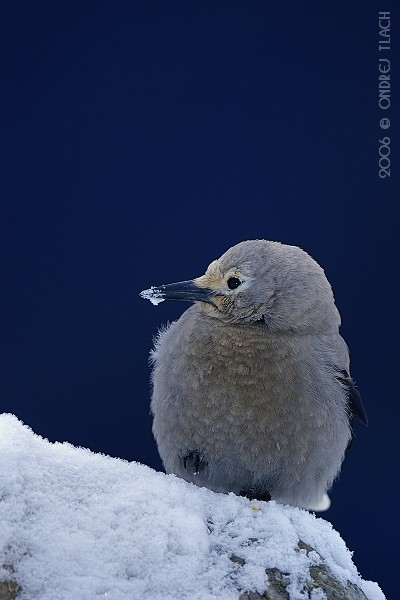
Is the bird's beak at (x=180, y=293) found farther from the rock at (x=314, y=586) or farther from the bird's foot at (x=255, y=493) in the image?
the rock at (x=314, y=586)

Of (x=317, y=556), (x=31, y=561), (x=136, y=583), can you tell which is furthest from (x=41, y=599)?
(x=317, y=556)

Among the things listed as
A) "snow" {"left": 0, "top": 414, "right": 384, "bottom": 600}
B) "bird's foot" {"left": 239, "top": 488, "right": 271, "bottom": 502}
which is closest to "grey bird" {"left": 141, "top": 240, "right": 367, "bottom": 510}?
"bird's foot" {"left": 239, "top": 488, "right": 271, "bottom": 502}

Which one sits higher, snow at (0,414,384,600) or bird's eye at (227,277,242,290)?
bird's eye at (227,277,242,290)

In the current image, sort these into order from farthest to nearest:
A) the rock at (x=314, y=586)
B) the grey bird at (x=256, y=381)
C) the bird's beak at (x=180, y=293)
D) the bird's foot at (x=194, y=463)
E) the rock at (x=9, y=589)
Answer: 1. the bird's beak at (x=180, y=293)
2. the bird's foot at (x=194, y=463)
3. the grey bird at (x=256, y=381)
4. the rock at (x=314, y=586)
5. the rock at (x=9, y=589)

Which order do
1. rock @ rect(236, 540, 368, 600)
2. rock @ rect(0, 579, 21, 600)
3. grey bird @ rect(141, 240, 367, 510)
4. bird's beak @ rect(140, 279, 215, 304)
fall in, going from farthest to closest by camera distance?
bird's beak @ rect(140, 279, 215, 304) → grey bird @ rect(141, 240, 367, 510) → rock @ rect(236, 540, 368, 600) → rock @ rect(0, 579, 21, 600)

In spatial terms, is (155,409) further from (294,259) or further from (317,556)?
(317,556)

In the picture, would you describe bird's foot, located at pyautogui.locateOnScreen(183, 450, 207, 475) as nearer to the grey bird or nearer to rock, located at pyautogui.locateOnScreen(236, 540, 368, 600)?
the grey bird

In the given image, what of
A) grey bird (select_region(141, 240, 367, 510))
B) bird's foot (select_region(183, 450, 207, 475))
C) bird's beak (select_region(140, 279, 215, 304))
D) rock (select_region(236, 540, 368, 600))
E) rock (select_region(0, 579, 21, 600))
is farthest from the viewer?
bird's beak (select_region(140, 279, 215, 304))

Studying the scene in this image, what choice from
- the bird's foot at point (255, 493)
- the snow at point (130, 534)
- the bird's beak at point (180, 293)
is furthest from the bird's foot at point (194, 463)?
the bird's beak at point (180, 293)

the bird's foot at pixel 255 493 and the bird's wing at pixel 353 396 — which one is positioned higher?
the bird's wing at pixel 353 396
